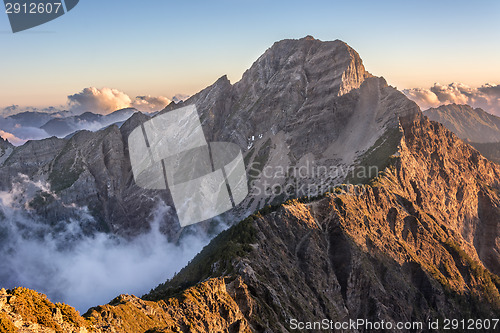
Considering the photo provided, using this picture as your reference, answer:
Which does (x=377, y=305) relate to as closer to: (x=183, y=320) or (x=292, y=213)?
(x=292, y=213)

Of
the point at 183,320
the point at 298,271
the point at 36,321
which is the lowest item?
the point at 298,271

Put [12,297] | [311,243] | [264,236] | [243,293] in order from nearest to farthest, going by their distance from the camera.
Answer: [12,297], [243,293], [264,236], [311,243]

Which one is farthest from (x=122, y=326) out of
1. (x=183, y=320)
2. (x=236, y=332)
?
(x=236, y=332)

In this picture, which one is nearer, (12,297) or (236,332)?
(12,297)

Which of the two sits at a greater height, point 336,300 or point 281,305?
point 281,305

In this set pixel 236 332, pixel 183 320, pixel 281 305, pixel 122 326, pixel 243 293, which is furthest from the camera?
pixel 281 305

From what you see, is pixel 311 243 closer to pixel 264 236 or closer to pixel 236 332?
pixel 264 236

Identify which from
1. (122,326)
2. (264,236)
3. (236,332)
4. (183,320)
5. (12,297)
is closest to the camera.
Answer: (12,297)

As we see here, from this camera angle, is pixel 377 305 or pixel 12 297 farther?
pixel 377 305

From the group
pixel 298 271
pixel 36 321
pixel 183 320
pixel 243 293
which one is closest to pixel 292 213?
pixel 298 271
